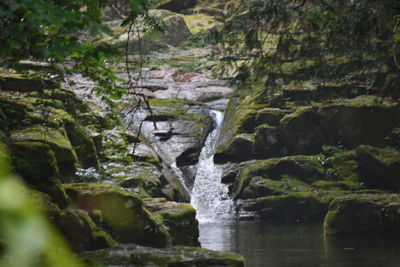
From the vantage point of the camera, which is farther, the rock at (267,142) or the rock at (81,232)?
the rock at (267,142)

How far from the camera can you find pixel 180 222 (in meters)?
10.2

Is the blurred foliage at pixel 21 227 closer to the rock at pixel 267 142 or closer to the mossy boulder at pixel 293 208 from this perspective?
the mossy boulder at pixel 293 208

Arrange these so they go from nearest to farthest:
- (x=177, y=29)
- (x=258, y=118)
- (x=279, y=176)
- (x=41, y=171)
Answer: (x=41, y=171), (x=279, y=176), (x=258, y=118), (x=177, y=29)

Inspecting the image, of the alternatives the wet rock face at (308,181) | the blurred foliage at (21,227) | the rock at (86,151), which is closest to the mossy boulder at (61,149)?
the rock at (86,151)

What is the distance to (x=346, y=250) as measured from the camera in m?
10.0

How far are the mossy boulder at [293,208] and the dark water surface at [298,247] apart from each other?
152 cm

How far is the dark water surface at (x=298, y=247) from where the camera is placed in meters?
8.82

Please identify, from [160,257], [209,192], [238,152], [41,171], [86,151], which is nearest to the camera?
[160,257]

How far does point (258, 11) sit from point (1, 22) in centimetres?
388

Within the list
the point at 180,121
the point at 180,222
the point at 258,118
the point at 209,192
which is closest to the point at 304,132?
the point at 258,118

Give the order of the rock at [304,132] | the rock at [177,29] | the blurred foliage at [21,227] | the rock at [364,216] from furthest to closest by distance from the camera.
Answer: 1. the rock at [177,29]
2. the rock at [304,132]
3. the rock at [364,216]
4. the blurred foliage at [21,227]

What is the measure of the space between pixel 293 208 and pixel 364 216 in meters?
4.75

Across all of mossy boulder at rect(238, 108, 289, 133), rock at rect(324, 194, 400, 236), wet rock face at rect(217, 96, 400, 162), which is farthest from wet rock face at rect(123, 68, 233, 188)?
rock at rect(324, 194, 400, 236)

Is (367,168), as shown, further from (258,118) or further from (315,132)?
(258,118)
